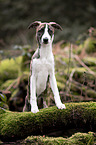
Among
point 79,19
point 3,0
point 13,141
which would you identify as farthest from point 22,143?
point 3,0

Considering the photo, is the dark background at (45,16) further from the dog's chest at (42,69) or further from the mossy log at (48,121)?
the mossy log at (48,121)

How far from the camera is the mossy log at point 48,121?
239 centimetres

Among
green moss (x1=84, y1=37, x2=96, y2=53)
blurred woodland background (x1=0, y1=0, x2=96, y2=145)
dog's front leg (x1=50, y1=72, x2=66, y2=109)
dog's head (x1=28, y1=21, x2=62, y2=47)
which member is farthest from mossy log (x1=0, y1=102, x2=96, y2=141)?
green moss (x1=84, y1=37, x2=96, y2=53)

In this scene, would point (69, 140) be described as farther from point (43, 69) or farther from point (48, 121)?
point (43, 69)

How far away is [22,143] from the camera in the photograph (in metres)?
2.23

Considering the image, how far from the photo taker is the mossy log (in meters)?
2.39

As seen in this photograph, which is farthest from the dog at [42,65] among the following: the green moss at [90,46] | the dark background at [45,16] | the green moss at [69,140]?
the dark background at [45,16]

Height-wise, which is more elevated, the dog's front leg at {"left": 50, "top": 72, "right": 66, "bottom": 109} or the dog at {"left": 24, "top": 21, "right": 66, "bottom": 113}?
the dog at {"left": 24, "top": 21, "right": 66, "bottom": 113}

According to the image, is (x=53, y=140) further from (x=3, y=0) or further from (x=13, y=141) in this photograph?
(x=3, y=0)

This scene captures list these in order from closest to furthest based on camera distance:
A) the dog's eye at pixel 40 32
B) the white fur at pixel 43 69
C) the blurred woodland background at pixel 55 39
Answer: the dog's eye at pixel 40 32
the white fur at pixel 43 69
the blurred woodland background at pixel 55 39

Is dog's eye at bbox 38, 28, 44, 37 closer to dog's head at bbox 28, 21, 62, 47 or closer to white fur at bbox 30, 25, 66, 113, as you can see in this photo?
dog's head at bbox 28, 21, 62, 47

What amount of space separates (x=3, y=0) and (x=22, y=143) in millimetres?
15602

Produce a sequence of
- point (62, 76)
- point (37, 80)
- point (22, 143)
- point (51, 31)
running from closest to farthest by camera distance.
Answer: point (22, 143) < point (51, 31) < point (37, 80) < point (62, 76)

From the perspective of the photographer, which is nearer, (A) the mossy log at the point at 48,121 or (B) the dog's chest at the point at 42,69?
(A) the mossy log at the point at 48,121
